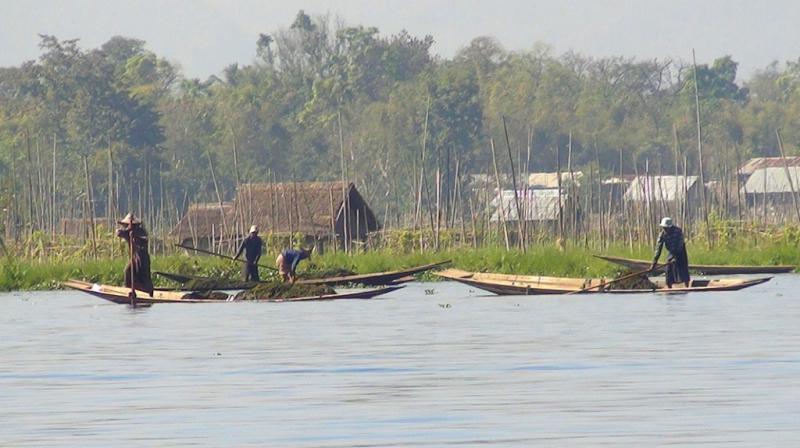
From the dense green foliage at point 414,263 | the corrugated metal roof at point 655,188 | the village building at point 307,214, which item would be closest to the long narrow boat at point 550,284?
the dense green foliage at point 414,263

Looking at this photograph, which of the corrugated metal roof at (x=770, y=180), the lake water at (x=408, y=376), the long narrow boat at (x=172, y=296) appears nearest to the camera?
the lake water at (x=408, y=376)

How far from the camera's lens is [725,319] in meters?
20.2

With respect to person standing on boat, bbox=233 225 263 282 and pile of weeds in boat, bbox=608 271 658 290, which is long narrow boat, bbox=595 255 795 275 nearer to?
pile of weeds in boat, bbox=608 271 658 290

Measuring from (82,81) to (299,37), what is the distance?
25909 mm

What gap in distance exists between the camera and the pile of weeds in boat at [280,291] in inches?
977

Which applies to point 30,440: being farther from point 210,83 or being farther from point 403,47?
point 210,83

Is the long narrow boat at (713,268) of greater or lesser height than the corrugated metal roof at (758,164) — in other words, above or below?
below

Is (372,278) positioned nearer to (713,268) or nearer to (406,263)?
(713,268)

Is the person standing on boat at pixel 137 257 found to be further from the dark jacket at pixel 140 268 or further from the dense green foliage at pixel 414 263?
the dense green foliage at pixel 414 263

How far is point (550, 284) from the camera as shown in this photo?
25719 millimetres

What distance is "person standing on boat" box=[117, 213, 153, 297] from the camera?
2444 centimetres

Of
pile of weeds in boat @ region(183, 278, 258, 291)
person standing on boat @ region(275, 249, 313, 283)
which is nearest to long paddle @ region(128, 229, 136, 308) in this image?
person standing on boat @ region(275, 249, 313, 283)

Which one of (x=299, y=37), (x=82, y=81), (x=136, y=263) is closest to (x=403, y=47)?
(x=299, y=37)

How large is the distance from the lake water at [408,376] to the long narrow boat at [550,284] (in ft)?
3.28
